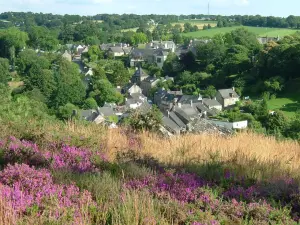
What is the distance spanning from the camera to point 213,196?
3693mm

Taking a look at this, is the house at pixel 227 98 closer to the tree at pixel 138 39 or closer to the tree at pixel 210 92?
the tree at pixel 210 92

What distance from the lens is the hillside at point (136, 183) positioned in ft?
10.5

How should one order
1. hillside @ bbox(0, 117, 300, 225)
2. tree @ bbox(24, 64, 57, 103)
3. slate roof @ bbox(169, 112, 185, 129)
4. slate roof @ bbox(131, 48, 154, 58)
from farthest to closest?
slate roof @ bbox(131, 48, 154, 58) < tree @ bbox(24, 64, 57, 103) < slate roof @ bbox(169, 112, 185, 129) < hillside @ bbox(0, 117, 300, 225)

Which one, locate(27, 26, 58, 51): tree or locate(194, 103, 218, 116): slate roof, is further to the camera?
locate(27, 26, 58, 51): tree

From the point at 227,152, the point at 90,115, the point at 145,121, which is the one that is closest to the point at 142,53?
the point at 90,115

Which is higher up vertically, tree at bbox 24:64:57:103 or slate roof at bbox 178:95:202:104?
tree at bbox 24:64:57:103

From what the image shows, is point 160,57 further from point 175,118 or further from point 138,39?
point 175,118

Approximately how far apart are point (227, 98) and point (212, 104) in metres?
2.45

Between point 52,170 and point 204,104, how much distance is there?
3910 cm

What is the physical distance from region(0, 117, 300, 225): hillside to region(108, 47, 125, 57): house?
75.6 m

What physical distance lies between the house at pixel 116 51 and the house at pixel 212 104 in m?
39.7

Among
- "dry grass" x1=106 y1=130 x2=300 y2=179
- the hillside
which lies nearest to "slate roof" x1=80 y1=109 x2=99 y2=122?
"dry grass" x1=106 y1=130 x2=300 y2=179

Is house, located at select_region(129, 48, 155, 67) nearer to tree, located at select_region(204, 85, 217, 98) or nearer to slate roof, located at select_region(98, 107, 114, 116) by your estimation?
tree, located at select_region(204, 85, 217, 98)

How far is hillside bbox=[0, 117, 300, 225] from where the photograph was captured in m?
3.19
